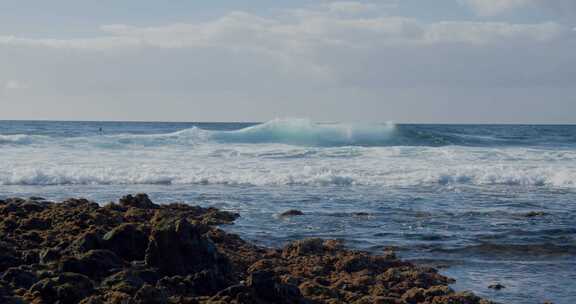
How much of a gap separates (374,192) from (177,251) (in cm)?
1186

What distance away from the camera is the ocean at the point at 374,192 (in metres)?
9.80

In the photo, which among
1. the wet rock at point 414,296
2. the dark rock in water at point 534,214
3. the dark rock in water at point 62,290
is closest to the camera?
the dark rock in water at point 62,290

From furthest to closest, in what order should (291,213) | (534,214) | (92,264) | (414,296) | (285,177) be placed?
1. (285,177)
2. (534,214)
3. (291,213)
4. (414,296)
5. (92,264)

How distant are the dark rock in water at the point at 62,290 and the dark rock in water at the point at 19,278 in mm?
206

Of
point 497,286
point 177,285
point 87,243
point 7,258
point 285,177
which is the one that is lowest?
point 497,286

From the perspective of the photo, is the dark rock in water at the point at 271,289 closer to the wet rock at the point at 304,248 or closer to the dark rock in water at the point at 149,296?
the dark rock in water at the point at 149,296

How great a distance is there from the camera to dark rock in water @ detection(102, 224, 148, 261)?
6.89m

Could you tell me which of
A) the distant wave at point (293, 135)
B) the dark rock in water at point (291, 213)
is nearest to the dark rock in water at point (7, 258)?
the dark rock in water at point (291, 213)

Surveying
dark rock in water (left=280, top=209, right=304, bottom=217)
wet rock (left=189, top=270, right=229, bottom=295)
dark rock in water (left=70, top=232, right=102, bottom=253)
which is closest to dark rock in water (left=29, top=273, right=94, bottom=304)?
wet rock (left=189, top=270, right=229, bottom=295)

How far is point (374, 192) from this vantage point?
1797 cm

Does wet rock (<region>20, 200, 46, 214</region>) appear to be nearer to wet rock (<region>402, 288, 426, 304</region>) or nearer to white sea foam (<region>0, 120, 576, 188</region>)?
wet rock (<region>402, 288, 426, 304</region>)

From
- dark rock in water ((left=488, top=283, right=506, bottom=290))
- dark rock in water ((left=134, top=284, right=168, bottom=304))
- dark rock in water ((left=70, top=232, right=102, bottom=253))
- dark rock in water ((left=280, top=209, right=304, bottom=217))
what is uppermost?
dark rock in water ((left=70, top=232, right=102, bottom=253))

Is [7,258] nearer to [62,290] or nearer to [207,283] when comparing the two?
[62,290]

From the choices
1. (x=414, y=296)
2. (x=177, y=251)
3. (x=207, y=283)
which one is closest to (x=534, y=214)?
(x=414, y=296)
